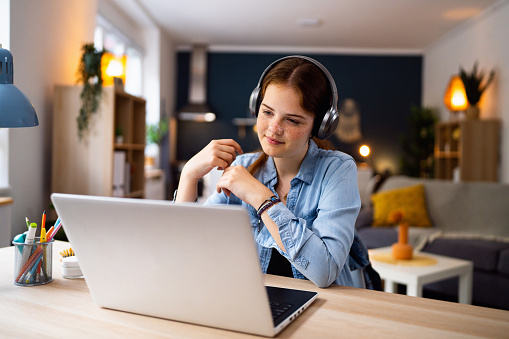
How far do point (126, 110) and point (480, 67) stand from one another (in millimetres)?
4144

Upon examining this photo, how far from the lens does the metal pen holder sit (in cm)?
101

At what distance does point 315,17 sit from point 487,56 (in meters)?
2.05

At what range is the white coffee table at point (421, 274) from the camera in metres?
2.53

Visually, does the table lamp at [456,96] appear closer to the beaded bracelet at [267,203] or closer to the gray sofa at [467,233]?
the gray sofa at [467,233]

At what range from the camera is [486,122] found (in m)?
4.95

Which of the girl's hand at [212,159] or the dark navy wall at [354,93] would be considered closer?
the girl's hand at [212,159]

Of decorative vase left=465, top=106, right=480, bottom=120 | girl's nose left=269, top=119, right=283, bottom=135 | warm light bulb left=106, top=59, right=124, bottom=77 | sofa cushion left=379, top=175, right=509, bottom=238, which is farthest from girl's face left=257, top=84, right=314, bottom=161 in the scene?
decorative vase left=465, top=106, right=480, bottom=120

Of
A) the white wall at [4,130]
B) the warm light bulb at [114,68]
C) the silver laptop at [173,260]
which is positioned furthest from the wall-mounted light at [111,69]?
the silver laptop at [173,260]

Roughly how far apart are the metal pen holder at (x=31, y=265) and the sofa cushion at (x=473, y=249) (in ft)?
10.2

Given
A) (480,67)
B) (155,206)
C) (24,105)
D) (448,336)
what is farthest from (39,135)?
(480,67)

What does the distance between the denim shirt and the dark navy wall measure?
19.7 ft

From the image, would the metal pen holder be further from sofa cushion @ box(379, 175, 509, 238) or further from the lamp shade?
the lamp shade

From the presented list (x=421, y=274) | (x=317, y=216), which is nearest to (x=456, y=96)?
(x=421, y=274)

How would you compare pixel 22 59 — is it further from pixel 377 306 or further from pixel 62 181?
pixel 377 306
